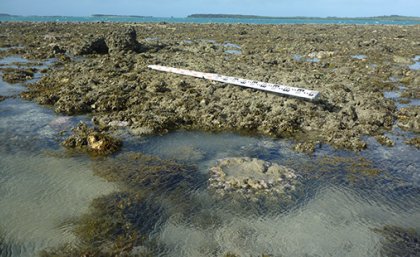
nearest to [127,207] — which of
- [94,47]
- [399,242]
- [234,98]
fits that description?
[399,242]

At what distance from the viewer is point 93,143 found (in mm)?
12141

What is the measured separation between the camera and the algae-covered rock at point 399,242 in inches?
296

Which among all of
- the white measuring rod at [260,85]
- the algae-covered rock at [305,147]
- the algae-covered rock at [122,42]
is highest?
the algae-covered rock at [122,42]

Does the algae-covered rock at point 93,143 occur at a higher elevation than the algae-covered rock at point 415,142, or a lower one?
higher

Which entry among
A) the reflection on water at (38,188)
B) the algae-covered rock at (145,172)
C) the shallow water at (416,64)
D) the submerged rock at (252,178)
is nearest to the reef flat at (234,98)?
the shallow water at (416,64)

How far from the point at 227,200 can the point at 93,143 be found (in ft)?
18.5

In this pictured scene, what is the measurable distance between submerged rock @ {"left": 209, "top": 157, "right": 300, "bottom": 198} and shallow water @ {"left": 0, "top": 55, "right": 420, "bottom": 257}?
361mm

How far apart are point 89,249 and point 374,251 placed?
6151 mm

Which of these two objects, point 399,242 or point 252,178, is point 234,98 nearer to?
point 252,178

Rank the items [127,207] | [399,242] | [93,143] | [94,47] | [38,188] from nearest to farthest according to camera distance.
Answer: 1. [399,242]
2. [127,207]
3. [38,188]
4. [93,143]
5. [94,47]

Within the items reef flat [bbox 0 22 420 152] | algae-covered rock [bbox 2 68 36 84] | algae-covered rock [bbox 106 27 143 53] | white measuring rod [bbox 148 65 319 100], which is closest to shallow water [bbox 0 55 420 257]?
reef flat [bbox 0 22 420 152]

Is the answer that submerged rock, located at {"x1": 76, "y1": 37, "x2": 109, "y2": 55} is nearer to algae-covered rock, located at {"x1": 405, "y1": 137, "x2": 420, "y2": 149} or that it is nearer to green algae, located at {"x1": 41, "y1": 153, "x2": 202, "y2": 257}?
green algae, located at {"x1": 41, "y1": 153, "x2": 202, "y2": 257}

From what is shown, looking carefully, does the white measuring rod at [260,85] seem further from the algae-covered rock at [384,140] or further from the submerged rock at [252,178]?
the submerged rock at [252,178]

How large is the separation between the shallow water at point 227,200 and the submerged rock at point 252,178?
0.36m
